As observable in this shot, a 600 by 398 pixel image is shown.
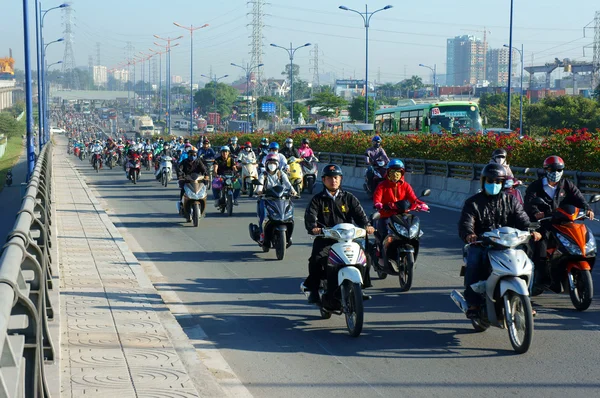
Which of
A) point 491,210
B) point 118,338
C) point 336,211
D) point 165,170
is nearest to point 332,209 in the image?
point 336,211

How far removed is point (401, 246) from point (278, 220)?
3300 millimetres

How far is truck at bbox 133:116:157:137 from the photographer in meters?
137

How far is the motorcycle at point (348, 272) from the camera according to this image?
332 inches

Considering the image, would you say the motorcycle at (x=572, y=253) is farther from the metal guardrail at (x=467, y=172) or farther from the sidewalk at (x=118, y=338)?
the metal guardrail at (x=467, y=172)

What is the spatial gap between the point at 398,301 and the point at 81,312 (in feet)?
11.2

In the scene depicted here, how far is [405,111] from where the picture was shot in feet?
143

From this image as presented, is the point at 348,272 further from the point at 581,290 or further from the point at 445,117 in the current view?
the point at 445,117

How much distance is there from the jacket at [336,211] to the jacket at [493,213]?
1.23 m

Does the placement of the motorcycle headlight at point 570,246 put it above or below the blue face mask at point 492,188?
below

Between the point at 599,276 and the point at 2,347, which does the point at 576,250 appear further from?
the point at 2,347

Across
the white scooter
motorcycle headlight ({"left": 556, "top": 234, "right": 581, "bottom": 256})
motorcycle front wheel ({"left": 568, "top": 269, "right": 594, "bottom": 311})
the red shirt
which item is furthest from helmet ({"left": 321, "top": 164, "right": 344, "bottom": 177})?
the white scooter

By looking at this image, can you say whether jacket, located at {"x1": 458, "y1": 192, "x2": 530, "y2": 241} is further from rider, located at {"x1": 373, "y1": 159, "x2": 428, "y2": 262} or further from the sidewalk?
the sidewalk

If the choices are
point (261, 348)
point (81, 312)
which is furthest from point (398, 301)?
point (81, 312)

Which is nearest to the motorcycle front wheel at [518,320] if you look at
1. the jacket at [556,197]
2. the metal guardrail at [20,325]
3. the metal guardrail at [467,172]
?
the jacket at [556,197]
